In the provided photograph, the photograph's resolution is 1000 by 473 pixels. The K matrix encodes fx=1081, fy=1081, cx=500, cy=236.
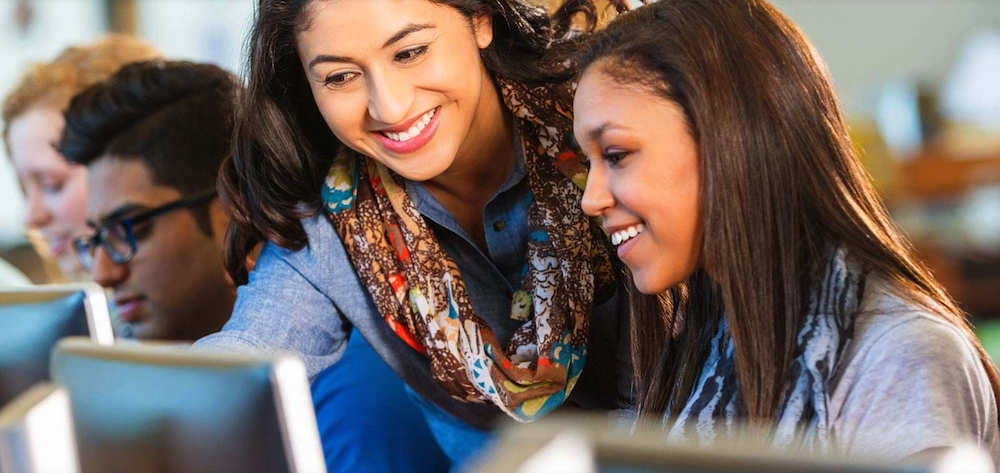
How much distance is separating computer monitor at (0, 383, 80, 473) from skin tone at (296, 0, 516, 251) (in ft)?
2.44

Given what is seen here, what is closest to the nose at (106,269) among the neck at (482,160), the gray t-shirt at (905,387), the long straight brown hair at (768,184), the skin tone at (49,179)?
the skin tone at (49,179)

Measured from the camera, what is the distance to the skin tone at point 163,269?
2.17 metres

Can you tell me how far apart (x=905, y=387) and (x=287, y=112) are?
42.6 inches

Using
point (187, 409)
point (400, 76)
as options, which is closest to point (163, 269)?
point (400, 76)

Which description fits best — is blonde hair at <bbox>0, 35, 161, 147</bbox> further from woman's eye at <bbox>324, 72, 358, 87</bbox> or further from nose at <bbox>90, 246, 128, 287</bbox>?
woman's eye at <bbox>324, 72, 358, 87</bbox>

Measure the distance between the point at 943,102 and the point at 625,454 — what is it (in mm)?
6138

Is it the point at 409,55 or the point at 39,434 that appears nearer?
the point at 39,434

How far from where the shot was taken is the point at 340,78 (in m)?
1.57

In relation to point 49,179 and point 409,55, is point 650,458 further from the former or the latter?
point 49,179

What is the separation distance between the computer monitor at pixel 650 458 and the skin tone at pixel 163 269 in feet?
5.44

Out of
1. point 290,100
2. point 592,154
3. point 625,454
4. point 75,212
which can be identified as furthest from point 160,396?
point 75,212

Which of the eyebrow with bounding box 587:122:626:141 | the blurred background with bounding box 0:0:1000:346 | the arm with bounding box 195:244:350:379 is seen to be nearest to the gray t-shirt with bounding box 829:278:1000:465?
the eyebrow with bounding box 587:122:626:141

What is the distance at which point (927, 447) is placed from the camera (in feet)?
3.34

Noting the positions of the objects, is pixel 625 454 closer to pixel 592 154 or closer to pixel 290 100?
pixel 592 154
